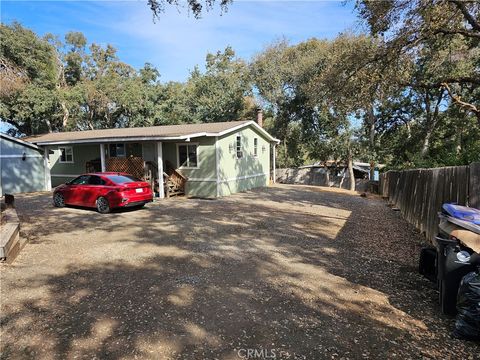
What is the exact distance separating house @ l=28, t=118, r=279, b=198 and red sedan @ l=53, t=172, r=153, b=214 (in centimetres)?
336

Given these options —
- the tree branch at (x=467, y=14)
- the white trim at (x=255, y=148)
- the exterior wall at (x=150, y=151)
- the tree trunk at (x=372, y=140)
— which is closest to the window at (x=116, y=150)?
the exterior wall at (x=150, y=151)

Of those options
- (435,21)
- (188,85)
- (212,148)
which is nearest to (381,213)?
(435,21)

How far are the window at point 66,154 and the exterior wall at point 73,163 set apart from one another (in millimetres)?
268

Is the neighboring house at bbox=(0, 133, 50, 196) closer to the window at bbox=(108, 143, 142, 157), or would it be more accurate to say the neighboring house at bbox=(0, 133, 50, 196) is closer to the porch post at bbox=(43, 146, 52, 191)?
the porch post at bbox=(43, 146, 52, 191)

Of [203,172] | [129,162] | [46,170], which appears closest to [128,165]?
[129,162]

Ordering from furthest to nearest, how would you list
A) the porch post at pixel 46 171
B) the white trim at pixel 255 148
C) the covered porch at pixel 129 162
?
the white trim at pixel 255 148 < the porch post at pixel 46 171 < the covered porch at pixel 129 162

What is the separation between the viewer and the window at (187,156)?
1631 cm

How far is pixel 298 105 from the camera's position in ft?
102

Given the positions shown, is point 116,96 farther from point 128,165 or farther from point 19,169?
point 128,165

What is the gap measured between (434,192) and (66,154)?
20.7 metres

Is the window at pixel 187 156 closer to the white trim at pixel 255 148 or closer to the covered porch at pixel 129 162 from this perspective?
the covered porch at pixel 129 162

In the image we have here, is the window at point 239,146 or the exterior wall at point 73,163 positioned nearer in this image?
the window at point 239,146

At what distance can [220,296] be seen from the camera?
4516 millimetres

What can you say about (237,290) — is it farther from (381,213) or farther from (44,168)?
(44,168)
